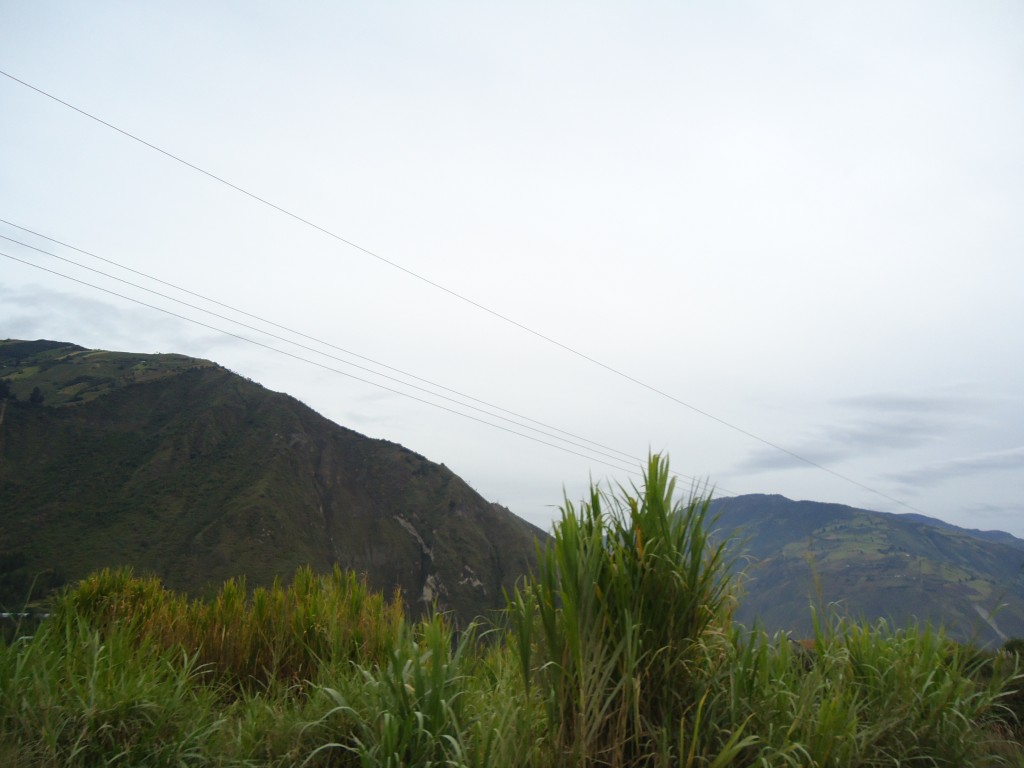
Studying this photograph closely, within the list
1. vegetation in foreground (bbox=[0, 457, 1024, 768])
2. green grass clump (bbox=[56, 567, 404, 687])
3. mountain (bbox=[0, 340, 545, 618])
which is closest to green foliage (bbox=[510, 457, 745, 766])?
vegetation in foreground (bbox=[0, 457, 1024, 768])

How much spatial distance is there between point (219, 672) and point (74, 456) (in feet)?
300

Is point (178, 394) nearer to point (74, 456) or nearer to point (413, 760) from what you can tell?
point (74, 456)

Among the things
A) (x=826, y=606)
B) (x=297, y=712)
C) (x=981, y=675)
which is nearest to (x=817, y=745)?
(x=826, y=606)

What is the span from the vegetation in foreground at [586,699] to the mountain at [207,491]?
57.8 meters

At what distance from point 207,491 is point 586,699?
3474 inches

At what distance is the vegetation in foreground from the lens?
3814 mm

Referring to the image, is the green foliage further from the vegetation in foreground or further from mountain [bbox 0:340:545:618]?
mountain [bbox 0:340:545:618]

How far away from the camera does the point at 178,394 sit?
360 ft

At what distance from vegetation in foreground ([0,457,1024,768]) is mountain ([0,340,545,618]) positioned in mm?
57837

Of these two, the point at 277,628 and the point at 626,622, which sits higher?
the point at 626,622

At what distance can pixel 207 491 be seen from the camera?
3285 inches

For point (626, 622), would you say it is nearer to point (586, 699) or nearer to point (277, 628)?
point (586, 699)

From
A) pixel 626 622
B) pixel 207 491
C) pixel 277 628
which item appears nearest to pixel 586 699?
pixel 626 622

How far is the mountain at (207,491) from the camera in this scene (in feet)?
223
